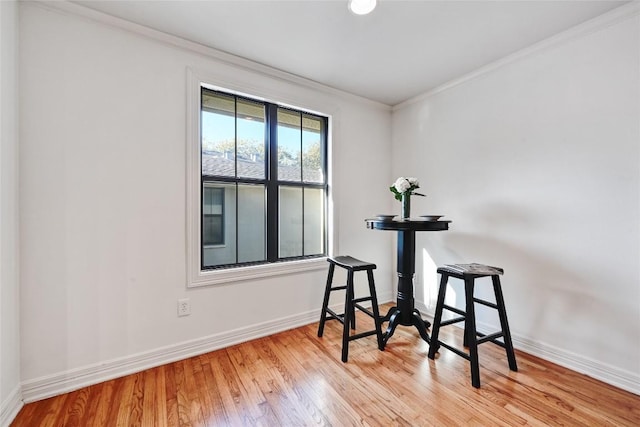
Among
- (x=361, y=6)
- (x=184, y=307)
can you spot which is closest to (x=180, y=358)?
(x=184, y=307)

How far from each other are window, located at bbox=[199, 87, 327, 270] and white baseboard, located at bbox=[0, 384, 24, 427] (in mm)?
1141

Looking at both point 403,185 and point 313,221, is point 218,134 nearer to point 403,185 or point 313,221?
point 313,221

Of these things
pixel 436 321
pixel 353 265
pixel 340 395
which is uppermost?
pixel 353 265

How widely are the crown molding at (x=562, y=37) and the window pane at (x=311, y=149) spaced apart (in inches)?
50.7

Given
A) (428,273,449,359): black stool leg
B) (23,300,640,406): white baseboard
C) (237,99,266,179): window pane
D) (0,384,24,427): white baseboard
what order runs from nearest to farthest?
(0,384,24,427): white baseboard
(23,300,640,406): white baseboard
(428,273,449,359): black stool leg
(237,99,266,179): window pane

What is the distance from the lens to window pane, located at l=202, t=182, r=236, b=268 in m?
2.21

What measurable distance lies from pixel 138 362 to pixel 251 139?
1865 mm

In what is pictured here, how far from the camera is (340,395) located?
159cm

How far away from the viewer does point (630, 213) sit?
5.43 feet

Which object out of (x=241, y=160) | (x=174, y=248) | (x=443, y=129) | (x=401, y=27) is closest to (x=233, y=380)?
(x=174, y=248)

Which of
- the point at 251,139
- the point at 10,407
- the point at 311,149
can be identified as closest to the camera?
the point at 10,407

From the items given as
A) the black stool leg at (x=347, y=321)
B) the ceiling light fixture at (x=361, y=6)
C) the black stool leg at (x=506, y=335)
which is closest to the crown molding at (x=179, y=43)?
the ceiling light fixture at (x=361, y=6)

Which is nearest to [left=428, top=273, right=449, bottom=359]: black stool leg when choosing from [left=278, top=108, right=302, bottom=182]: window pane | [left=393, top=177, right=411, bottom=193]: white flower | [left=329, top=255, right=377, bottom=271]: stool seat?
[left=329, top=255, right=377, bottom=271]: stool seat

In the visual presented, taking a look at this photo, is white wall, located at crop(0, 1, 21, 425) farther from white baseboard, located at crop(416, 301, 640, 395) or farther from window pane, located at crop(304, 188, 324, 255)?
white baseboard, located at crop(416, 301, 640, 395)
